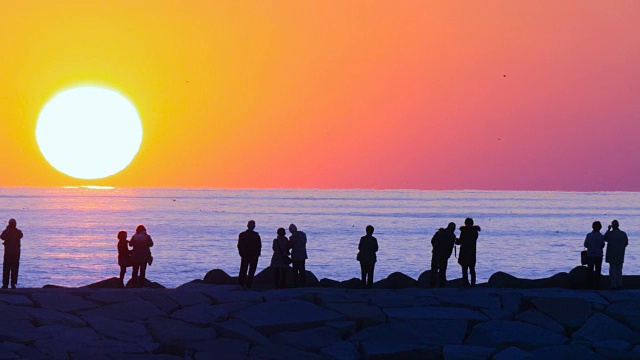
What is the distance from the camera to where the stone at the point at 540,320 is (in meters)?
16.8

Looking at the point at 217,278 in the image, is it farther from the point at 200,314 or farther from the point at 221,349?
the point at 221,349

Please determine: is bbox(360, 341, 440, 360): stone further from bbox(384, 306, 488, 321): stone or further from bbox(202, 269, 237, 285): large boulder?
bbox(202, 269, 237, 285): large boulder

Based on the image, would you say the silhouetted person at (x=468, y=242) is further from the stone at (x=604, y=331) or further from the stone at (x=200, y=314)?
the stone at (x=200, y=314)

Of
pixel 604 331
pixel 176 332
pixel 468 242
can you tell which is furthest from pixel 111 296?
pixel 604 331

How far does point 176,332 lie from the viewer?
15.7 metres

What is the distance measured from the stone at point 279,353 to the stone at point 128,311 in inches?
98.6

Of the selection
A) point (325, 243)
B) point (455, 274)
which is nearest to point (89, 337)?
point (455, 274)

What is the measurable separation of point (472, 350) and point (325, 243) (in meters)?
59.1

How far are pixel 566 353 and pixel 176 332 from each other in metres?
5.97

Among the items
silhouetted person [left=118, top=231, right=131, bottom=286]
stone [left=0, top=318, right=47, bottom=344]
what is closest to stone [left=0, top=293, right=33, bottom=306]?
stone [left=0, top=318, right=47, bottom=344]

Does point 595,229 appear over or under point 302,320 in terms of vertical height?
over

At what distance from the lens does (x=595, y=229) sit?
2170 centimetres

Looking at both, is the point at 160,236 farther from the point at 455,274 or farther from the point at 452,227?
the point at 452,227

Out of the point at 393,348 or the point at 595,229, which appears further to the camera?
the point at 595,229
